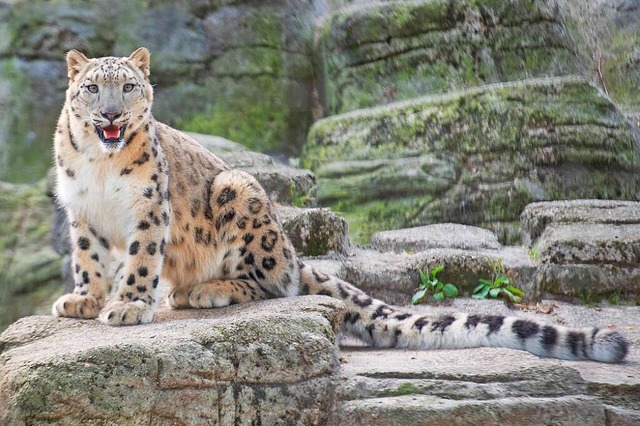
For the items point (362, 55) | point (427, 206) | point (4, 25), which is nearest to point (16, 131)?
point (4, 25)

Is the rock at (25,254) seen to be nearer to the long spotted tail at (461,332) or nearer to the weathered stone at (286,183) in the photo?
the weathered stone at (286,183)

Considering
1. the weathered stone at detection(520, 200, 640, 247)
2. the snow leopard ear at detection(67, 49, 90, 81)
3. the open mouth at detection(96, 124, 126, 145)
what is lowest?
the weathered stone at detection(520, 200, 640, 247)

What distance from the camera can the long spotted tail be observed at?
4191mm

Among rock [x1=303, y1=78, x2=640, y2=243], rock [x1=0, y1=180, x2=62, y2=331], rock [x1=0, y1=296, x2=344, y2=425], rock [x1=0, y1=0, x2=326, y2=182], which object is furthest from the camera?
rock [x1=0, y1=0, x2=326, y2=182]

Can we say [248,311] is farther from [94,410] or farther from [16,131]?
[16,131]

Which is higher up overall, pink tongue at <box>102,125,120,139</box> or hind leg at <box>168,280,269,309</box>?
pink tongue at <box>102,125,120,139</box>

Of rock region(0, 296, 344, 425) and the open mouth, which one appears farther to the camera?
the open mouth

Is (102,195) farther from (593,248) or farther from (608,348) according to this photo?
(593,248)

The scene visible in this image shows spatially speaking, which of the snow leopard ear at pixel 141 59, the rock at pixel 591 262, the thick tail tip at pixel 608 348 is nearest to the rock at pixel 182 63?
the rock at pixel 591 262

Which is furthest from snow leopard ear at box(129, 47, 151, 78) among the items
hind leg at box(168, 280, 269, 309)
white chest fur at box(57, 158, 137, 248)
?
hind leg at box(168, 280, 269, 309)

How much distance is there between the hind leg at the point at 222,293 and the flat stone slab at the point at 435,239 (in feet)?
9.85

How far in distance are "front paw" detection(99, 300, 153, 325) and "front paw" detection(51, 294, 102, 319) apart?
13cm

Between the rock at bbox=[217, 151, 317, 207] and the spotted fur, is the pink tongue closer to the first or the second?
the spotted fur

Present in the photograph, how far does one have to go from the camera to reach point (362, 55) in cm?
1091
